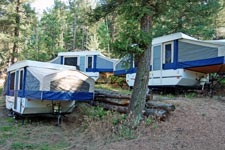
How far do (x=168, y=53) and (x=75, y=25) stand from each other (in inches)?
964

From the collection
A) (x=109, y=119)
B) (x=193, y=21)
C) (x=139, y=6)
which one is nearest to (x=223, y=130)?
(x=109, y=119)

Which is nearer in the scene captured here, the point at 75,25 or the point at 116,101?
the point at 116,101

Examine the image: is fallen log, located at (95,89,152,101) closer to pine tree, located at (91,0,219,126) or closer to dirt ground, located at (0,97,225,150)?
dirt ground, located at (0,97,225,150)

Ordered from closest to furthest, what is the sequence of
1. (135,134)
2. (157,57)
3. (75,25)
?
(135,134), (157,57), (75,25)

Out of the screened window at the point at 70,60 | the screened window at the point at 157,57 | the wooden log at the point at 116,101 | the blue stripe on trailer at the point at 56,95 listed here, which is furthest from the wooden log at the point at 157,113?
the screened window at the point at 70,60

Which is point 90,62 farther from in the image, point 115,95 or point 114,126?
point 114,126

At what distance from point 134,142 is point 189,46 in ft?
23.7

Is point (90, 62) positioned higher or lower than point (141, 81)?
higher

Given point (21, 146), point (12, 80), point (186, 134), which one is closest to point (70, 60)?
point (12, 80)

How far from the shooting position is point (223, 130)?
5.91 m

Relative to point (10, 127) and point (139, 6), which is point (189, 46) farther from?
point (10, 127)

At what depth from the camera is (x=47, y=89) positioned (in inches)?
329

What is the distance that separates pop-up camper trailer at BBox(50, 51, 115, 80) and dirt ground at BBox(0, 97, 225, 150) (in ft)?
39.9

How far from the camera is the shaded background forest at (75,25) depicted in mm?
8495
